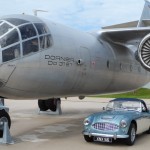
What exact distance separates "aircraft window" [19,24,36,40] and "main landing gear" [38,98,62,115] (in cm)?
883

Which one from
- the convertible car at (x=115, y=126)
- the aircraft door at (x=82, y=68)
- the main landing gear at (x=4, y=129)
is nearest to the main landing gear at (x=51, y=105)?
the aircraft door at (x=82, y=68)

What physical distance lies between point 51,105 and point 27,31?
933 cm

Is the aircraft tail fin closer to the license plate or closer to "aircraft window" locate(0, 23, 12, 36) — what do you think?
the license plate

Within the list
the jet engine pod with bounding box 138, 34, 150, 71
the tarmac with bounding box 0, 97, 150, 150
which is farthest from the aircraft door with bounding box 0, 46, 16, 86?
the jet engine pod with bounding box 138, 34, 150, 71

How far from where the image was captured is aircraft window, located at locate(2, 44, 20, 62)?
888cm

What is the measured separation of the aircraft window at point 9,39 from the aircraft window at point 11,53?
0.15 meters

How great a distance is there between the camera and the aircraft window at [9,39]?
354 inches

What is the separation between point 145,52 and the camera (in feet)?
40.8

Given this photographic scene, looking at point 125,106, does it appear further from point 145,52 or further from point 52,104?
point 52,104

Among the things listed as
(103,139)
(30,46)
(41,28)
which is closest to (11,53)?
(30,46)

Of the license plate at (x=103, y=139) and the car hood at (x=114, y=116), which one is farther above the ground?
the car hood at (x=114, y=116)

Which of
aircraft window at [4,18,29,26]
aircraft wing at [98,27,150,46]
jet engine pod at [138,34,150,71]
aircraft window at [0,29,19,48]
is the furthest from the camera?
aircraft wing at [98,27,150,46]

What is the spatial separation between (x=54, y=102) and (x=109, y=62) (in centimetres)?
598

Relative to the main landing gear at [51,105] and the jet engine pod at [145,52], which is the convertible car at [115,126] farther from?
the main landing gear at [51,105]
